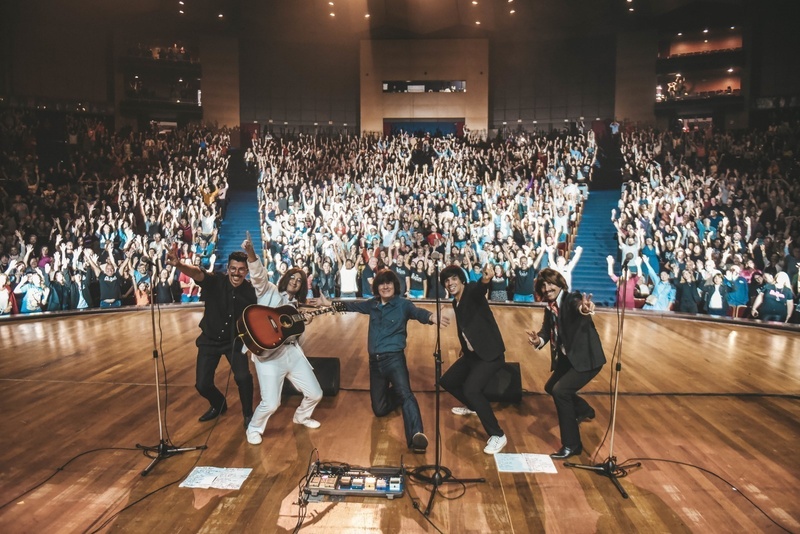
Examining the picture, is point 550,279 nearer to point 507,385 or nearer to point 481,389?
point 481,389

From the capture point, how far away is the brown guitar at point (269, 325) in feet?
12.0

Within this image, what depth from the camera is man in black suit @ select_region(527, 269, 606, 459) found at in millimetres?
3572

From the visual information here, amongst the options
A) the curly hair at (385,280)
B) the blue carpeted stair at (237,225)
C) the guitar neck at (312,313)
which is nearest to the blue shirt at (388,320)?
the curly hair at (385,280)

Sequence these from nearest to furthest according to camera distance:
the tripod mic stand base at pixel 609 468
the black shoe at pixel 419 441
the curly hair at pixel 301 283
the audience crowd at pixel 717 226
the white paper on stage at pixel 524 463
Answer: the tripod mic stand base at pixel 609 468, the white paper on stage at pixel 524 463, the black shoe at pixel 419 441, the curly hair at pixel 301 283, the audience crowd at pixel 717 226

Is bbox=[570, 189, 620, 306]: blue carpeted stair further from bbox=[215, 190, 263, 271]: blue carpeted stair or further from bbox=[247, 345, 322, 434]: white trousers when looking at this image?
bbox=[247, 345, 322, 434]: white trousers

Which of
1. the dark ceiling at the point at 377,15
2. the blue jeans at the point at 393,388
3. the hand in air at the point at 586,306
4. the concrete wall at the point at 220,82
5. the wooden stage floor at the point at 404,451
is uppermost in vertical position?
the dark ceiling at the point at 377,15

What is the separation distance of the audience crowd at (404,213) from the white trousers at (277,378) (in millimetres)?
5230

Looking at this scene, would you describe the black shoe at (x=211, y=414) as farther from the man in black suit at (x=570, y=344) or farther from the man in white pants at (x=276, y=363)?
the man in black suit at (x=570, y=344)

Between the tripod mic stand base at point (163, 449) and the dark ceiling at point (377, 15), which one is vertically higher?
the dark ceiling at point (377, 15)

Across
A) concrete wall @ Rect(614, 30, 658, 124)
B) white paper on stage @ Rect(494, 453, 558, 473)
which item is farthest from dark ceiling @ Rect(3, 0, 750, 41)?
white paper on stage @ Rect(494, 453, 558, 473)

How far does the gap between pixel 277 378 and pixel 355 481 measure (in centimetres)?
108

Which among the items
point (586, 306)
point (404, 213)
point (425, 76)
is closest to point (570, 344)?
point (586, 306)

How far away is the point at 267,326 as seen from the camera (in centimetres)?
372

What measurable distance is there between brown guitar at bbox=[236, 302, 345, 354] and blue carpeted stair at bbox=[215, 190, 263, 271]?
9.09 metres
